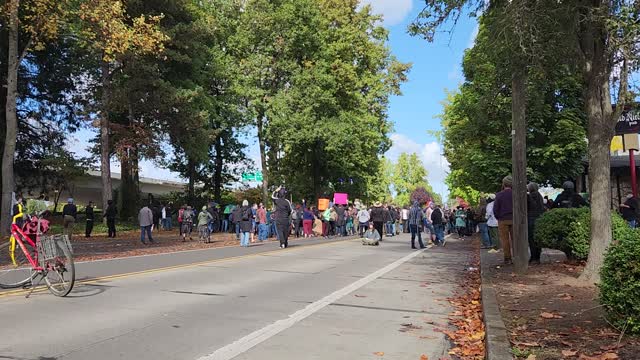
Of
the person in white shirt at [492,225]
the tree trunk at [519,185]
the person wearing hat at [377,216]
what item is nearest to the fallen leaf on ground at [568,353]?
the tree trunk at [519,185]

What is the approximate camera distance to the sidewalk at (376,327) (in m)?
5.96

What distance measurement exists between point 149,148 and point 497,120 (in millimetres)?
19582

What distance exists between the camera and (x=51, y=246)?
8.98 m

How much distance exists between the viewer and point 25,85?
36.5 m

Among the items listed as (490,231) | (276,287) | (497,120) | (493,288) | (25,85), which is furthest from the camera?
(25,85)

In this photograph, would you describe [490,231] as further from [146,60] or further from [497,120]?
[146,60]

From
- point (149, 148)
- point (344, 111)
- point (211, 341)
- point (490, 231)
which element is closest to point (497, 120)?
point (490, 231)

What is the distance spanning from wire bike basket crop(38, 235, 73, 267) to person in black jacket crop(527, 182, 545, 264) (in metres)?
9.75

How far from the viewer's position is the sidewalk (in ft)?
19.5

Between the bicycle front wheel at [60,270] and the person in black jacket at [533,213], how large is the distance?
9690 millimetres

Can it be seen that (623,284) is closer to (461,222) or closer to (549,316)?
(549,316)

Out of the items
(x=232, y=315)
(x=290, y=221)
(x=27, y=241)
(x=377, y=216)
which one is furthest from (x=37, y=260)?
(x=377, y=216)

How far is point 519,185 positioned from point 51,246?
9.00m

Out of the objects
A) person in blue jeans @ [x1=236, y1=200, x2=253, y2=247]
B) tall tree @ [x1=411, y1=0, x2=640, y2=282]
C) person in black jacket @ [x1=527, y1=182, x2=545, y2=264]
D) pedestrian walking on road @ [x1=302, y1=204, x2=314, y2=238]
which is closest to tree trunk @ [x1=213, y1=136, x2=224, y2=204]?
pedestrian walking on road @ [x1=302, y1=204, x2=314, y2=238]
